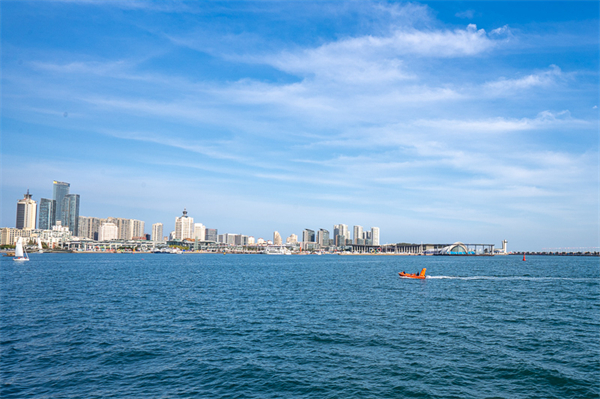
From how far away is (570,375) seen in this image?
2808 centimetres

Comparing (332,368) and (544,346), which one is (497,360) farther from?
(332,368)

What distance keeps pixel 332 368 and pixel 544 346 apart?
2122cm

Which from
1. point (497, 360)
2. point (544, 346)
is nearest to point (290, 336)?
point (497, 360)

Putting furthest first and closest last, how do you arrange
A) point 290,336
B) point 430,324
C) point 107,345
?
point 430,324, point 290,336, point 107,345

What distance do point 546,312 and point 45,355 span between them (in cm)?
5916

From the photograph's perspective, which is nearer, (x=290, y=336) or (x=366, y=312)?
(x=290, y=336)

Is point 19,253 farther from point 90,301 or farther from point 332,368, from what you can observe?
point 332,368

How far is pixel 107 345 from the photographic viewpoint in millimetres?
34906

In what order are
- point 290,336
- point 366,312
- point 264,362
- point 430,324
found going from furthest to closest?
point 366,312, point 430,324, point 290,336, point 264,362

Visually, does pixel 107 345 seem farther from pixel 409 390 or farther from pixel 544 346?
pixel 544 346


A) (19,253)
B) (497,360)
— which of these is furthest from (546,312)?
(19,253)

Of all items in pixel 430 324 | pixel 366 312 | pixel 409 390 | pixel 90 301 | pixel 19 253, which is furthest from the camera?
pixel 19 253

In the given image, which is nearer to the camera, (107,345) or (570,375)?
(570,375)

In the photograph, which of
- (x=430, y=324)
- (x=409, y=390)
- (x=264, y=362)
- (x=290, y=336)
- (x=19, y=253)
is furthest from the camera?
(x=19, y=253)
